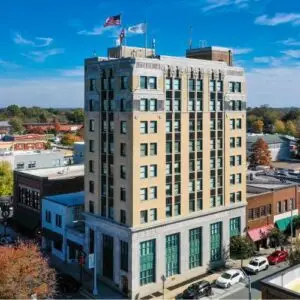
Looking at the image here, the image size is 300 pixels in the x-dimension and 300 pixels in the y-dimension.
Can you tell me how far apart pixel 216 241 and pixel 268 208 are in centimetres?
1268

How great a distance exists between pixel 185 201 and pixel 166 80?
47.0 feet

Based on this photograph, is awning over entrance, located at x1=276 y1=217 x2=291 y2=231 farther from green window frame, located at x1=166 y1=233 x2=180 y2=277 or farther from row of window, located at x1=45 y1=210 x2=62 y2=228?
row of window, located at x1=45 y1=210 x2=62 y2=228

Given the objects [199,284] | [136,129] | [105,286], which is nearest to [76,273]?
[105,286]

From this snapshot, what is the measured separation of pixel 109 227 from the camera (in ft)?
171

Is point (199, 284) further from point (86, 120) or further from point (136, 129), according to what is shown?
point (86, 120)

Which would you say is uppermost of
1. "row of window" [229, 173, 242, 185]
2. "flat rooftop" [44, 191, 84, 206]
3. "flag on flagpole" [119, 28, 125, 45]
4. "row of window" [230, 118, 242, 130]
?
"flag on flagpole" [119, 28, 125, 45]

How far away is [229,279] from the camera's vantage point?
168 feet

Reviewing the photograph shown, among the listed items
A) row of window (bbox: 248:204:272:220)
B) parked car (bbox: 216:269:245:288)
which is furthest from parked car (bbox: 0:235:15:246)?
row of window (bbox: 248:204:272:220)

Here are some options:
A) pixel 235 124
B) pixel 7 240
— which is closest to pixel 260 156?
pixel 235 124

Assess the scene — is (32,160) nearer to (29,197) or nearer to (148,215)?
(29,197)

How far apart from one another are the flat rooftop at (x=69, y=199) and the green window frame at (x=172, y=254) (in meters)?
15.4

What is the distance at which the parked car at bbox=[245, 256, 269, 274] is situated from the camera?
182ft

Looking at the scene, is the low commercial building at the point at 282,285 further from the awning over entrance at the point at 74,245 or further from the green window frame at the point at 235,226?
the awning over entrance at the point at 74,245

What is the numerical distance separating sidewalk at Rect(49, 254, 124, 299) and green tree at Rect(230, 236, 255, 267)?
16.4 metres
